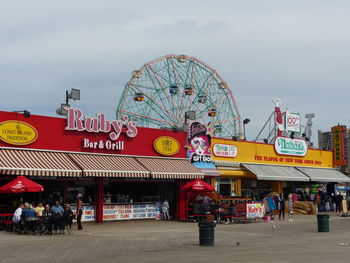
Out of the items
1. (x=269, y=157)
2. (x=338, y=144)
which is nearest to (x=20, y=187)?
(x=269, y=157)

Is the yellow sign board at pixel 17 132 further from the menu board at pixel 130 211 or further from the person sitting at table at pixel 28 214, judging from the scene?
the menu board at pixel 130 211

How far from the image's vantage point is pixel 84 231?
23.9 metres

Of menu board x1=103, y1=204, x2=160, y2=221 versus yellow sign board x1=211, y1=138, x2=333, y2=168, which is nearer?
menu board x1=103, y1=204, x2=160, y2=221

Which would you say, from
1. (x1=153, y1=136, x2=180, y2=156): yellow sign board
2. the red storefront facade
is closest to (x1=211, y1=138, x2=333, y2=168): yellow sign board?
(x1=153, y1=136, x2=180, y2=156): yellow sign board

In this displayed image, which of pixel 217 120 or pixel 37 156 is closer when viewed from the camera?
pixel 37 156

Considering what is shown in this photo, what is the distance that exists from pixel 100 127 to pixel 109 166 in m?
2.14

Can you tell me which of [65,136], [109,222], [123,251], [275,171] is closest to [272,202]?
[275,171]

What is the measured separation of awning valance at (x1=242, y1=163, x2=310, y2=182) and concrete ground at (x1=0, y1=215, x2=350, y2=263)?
1132 centimetres

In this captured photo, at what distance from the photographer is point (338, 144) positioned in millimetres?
46750

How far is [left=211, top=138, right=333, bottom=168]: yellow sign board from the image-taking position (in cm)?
3728

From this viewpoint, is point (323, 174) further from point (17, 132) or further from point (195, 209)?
point (17, 132)

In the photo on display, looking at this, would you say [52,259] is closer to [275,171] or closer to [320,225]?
[320,225]

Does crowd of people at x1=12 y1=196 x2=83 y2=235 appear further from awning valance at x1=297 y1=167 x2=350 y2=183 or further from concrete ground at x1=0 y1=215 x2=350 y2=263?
awning valance at x1=297 y1=167 x2=350 y2=183

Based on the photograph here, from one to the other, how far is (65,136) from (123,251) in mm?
11527
